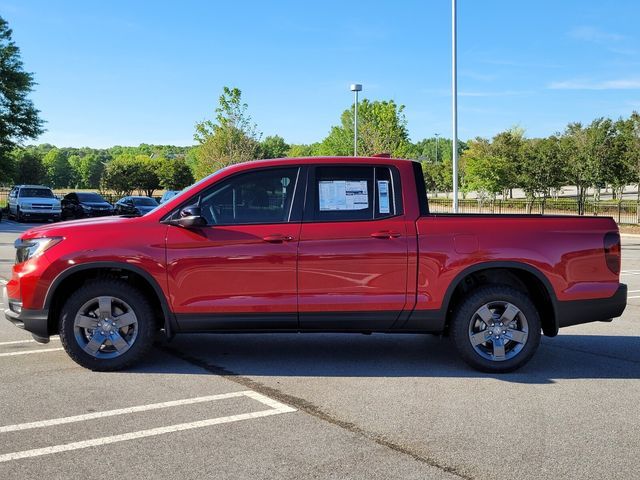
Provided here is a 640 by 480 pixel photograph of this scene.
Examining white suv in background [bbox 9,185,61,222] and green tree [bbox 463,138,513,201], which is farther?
green tree [bbox 463,138,513,201]

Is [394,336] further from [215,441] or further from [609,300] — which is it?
[215,441]

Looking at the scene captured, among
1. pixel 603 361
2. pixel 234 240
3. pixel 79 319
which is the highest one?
pixel 234 240

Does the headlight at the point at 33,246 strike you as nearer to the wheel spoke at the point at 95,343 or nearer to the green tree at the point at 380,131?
the wheel spoke at the point at 95,343

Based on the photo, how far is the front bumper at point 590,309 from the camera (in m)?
5.94

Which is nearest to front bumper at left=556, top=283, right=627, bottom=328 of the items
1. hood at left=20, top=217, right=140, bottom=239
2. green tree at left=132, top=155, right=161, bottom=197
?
hood at left=20, top=217, right=140, bottom=239

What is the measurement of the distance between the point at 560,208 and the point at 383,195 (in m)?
38.2

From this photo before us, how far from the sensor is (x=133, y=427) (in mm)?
4410

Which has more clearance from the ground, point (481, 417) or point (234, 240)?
point (234, 240)

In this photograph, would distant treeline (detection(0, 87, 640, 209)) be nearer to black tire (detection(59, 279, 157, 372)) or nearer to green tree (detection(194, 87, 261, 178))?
green tree (detection(194, 87, 261, 178))

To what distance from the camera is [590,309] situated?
598cm

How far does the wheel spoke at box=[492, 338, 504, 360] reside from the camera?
5887 millimetres

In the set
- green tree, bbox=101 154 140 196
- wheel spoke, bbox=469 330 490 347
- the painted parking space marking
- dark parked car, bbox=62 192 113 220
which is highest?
green tree, bbox=101 154 140 196

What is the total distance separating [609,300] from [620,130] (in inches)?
1275

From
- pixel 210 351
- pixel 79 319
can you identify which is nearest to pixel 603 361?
pixel 210 351
